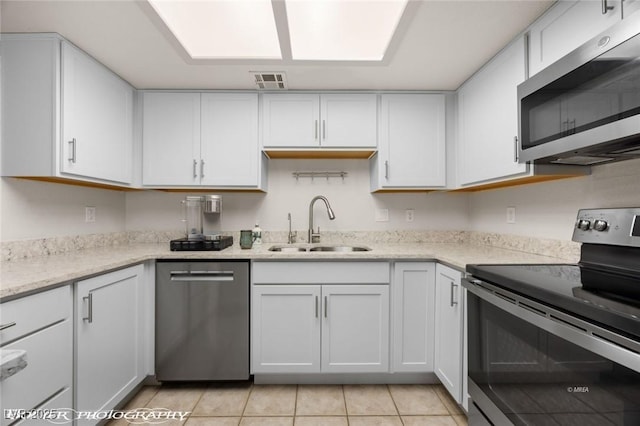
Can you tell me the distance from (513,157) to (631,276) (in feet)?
2.62

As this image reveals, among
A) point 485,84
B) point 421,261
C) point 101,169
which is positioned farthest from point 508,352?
point 101,169

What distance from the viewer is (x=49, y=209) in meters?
1.94

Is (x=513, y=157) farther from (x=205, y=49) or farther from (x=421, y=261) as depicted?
(x=205, y=49)

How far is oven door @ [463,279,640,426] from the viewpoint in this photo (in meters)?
0.75

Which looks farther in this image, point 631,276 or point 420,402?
point 420,402

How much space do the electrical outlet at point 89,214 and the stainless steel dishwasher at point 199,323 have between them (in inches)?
29.3

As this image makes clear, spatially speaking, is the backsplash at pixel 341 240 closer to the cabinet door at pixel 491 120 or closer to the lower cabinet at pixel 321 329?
the cabinet door at pixel 491 120

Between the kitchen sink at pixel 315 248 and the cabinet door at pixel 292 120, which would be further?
the kitchen sink at pixel 315 248

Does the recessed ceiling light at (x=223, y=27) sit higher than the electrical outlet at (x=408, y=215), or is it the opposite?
the recessed ceiling light at (x=223, y=27)

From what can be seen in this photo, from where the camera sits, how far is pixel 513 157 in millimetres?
1663

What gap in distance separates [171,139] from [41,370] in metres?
1.65

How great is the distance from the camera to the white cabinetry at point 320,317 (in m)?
2.03

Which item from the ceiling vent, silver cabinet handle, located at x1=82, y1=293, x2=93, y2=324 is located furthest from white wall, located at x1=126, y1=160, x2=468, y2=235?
silver cabinet handle, located at x1=82, y1=293, x2=93, y2=324

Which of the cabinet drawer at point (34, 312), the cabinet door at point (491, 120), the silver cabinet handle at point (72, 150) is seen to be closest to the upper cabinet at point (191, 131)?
the silver cabinet handle at point (72, 150)
